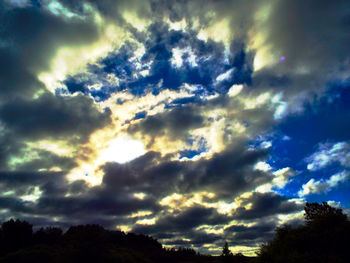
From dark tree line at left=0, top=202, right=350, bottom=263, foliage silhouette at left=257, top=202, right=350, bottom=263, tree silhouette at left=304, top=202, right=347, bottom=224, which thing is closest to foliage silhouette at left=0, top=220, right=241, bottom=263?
dark tree line at left=0, top=202, right=350, bottom=263

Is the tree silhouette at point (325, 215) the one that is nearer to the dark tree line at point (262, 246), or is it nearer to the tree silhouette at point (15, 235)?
the dark tree line at point (262, 246)

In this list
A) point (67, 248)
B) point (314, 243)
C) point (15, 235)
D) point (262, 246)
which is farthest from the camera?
point (15, 235)

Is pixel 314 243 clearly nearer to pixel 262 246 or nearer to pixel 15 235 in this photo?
pixel 262 246

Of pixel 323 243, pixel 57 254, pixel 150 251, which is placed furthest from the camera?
pixel 150 251

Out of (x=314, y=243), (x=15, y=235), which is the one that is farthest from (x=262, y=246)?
(x=15, y=235)

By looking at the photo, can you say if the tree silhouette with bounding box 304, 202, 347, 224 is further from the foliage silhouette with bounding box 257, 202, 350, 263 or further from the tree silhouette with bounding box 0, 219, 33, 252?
the tree silhouette with bounding box 0, 219, 33, 252

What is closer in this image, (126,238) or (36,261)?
(36,261)

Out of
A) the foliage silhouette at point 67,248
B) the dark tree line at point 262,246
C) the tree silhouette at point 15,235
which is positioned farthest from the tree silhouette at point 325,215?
the tree silhouette at point 15,235

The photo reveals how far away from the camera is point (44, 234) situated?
136 m

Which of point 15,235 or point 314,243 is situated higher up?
point 15,235

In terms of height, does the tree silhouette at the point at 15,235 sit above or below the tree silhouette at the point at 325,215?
above

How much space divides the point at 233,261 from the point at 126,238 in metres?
139

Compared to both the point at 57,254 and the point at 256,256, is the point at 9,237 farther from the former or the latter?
the point at 256,256

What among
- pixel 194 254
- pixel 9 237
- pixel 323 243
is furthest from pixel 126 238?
pixel 323 243
